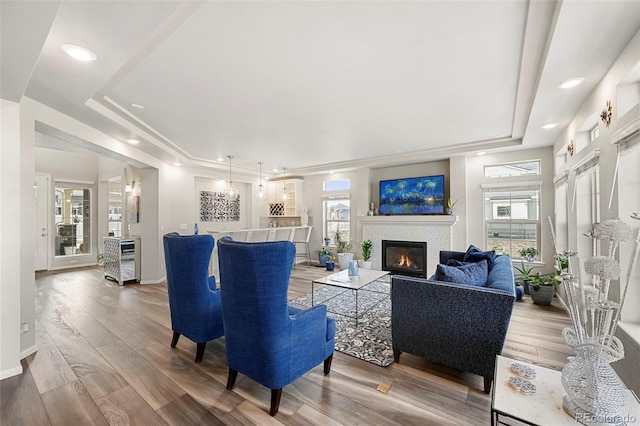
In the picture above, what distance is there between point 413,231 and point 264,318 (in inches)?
194

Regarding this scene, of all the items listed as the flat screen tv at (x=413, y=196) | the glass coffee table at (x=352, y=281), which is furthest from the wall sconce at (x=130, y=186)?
the flat screen tv at (x=413, y=196)

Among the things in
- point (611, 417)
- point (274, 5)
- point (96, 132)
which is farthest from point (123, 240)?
point (611, 417)

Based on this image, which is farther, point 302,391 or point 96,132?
point 96,132

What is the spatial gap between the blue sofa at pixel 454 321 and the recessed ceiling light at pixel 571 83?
1854 millimetres

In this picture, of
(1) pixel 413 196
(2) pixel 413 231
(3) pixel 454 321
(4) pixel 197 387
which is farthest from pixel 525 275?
(4) pixel 197 387

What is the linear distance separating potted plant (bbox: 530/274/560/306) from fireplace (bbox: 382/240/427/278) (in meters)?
1.98

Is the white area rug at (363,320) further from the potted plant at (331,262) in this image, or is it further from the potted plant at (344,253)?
the potted plant at (331,262)

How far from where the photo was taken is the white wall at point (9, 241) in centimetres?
233

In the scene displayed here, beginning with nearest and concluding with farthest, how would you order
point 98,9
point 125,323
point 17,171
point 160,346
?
point 98,9
point 17,171
point 160,346
point 125,323

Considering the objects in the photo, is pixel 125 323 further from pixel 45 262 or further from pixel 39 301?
pixel 45 262

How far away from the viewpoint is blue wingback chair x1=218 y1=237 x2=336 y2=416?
1.81 m

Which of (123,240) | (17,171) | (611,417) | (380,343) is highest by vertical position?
(17,171)

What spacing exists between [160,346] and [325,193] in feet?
18.0

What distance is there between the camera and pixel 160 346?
2.88 m
